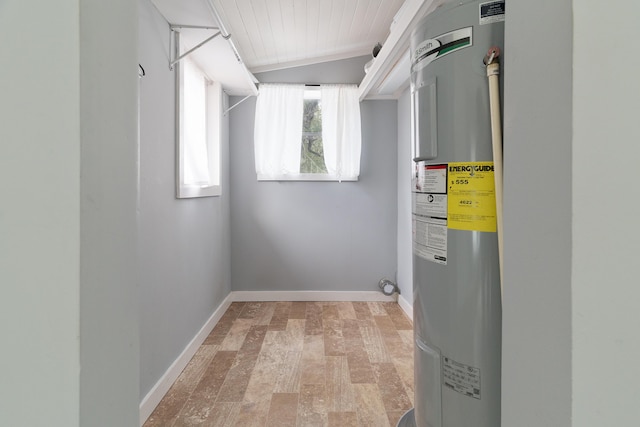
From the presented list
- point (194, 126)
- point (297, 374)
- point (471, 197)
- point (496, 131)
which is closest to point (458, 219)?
point (471, 197)

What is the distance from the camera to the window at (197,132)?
206 centimetres

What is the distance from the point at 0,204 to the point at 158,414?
161 centimetres

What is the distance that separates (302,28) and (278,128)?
956mm

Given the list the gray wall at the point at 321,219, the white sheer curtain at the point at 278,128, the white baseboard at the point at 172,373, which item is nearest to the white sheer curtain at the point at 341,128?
the gray wall at the point at 321,219

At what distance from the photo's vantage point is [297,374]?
1975 mm

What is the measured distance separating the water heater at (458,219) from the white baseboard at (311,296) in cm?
224

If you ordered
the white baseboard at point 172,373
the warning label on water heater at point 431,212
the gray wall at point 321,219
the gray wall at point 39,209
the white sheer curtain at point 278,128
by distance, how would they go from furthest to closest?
1. the gray wall at point 321,219
2. the white sheer curtain at point 278,128
3. the white baseboard at point 172,373
4. the warning label on water heater at point 431,212
5. the gray wall at point 39,209

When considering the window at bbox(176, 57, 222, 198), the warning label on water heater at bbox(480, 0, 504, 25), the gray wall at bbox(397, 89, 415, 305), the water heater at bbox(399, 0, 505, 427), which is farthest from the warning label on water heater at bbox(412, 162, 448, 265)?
the gray wall at bbox(397, 89, 415, 305)

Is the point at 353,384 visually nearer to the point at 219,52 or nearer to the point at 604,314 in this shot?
the point at 604,314

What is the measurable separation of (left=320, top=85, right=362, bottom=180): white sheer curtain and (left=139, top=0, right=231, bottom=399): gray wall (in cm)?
148

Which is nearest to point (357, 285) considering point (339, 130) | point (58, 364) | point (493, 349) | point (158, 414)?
point (339, 130)

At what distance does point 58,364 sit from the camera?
1.51 feet

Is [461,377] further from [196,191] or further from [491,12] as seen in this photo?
[196,191]

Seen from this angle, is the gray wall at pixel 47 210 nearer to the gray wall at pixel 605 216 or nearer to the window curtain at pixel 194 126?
the gray wall at pixel 605 216
